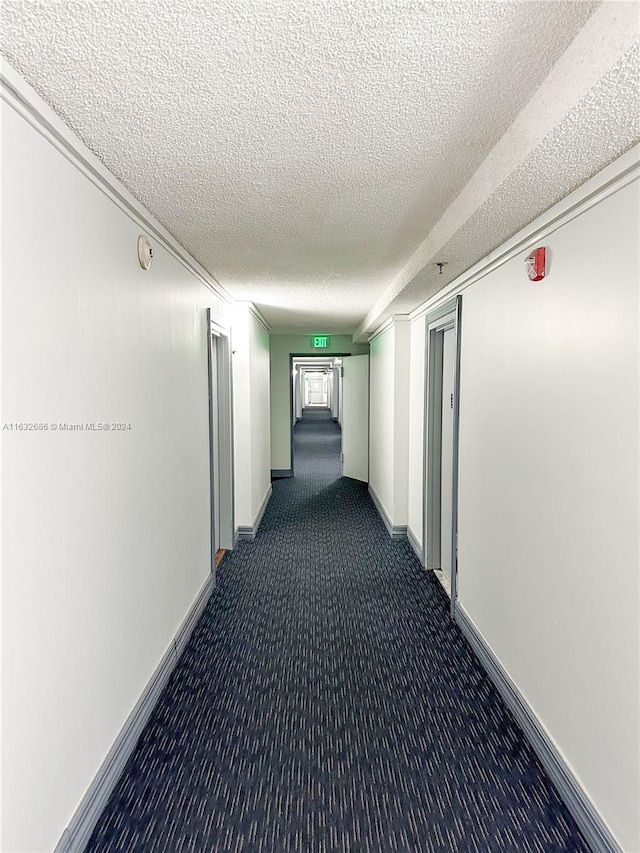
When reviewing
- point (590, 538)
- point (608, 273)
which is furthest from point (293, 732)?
point (608, 273)

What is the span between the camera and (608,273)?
4.87ft

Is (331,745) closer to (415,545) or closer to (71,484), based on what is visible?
(71,484)

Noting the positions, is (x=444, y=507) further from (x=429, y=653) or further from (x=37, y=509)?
(x=37, y=509)

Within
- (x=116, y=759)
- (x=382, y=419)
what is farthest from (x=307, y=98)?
(x=382, y=419)

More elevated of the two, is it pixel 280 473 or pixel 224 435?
pixel 224 435

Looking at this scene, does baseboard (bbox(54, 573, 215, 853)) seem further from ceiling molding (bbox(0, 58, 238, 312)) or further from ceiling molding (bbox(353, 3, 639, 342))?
ceiling molding (bbox(353, 3, 639, 342))

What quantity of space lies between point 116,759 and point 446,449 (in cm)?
280

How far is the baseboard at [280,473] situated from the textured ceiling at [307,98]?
5514mm

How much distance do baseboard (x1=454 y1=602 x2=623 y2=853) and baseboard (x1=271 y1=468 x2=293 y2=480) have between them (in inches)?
203

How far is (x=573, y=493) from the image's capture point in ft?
5.52

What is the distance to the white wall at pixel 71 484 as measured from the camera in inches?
47.7

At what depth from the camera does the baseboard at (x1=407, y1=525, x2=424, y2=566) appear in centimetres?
404

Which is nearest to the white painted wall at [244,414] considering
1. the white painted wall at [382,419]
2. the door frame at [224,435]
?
the door frame at [224,435]

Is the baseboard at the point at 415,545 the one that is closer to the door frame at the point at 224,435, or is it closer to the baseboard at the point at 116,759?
the door frame at the point at 224,435
